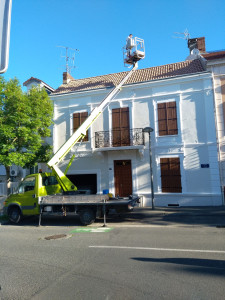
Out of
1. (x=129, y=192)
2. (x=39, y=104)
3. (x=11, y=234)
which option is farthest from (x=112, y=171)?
(x=11, y=234)

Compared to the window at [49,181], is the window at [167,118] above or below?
above

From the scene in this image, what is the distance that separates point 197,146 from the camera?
13.0 m

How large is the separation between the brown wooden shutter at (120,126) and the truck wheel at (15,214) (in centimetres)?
662

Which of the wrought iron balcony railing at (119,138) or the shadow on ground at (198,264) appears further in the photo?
the wrought iron balcony railing at (119,138)

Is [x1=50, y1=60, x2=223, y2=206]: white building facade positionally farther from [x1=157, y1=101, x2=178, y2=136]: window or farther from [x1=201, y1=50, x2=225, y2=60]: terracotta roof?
[x1=201, y1=50, x2=225, y2=60]: terracotta roof

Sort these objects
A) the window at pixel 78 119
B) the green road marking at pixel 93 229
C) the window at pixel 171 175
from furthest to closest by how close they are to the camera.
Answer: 1. the window at pixel 78 119
2. the window at pixel 171 175
3. the green road marking at pixel 93 229

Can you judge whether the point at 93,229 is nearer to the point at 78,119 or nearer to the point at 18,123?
the point at 18,123

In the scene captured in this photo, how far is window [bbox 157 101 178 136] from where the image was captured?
13.7 meters

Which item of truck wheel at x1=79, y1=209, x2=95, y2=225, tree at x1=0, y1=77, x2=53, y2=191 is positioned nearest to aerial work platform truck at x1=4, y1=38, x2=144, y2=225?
truck wheel at x1=79, y1=209, x2=95, y2=225

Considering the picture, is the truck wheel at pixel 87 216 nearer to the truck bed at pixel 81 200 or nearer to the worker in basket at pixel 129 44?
the truck bed at pixel 81 200

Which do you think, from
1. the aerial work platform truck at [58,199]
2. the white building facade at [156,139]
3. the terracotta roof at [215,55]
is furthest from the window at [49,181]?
the terracotta roof at [215,55]

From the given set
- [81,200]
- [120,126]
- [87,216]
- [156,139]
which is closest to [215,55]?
[156,139]

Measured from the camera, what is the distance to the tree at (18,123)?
11695 millimetres

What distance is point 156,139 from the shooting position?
1382cm
